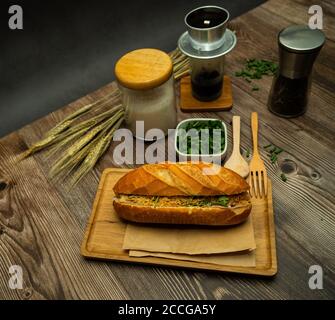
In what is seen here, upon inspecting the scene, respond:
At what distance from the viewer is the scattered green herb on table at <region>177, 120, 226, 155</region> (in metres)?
1.25

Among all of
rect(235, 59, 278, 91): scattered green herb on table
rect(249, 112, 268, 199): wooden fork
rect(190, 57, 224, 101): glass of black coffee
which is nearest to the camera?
rect(249, 112, 268, 199): wooden fork

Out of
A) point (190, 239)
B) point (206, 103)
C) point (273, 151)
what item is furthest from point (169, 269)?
point (206, 103)

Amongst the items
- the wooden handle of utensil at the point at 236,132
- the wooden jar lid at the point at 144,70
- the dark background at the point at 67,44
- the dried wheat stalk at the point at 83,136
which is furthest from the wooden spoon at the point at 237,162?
the dark background at the point at 67,44

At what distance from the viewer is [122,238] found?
3.74 feet

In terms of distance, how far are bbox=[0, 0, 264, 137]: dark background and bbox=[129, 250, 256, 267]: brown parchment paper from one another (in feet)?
4.05

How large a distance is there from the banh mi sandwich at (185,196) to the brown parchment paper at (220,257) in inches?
3.5

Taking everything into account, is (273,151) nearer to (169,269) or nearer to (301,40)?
(301,40)

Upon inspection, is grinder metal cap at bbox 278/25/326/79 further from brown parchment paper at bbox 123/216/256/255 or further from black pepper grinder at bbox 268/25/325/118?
brown parchment paper at bbox 123/216/256/255

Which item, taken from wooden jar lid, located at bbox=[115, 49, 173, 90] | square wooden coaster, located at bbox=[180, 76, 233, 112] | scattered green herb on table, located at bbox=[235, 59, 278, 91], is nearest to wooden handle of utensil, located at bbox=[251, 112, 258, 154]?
square wooden coaster, located at bbox=[180, 76, 233, 112]

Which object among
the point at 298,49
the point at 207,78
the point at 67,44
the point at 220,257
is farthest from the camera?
the point at 67,44

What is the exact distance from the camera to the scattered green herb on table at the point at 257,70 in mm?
1582

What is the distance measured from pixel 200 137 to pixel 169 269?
443 mm

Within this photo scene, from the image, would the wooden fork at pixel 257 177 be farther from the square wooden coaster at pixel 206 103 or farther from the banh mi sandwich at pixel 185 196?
the square wooden coaster at pixel 206 103

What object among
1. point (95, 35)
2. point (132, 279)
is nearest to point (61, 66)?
point (95, 35)
